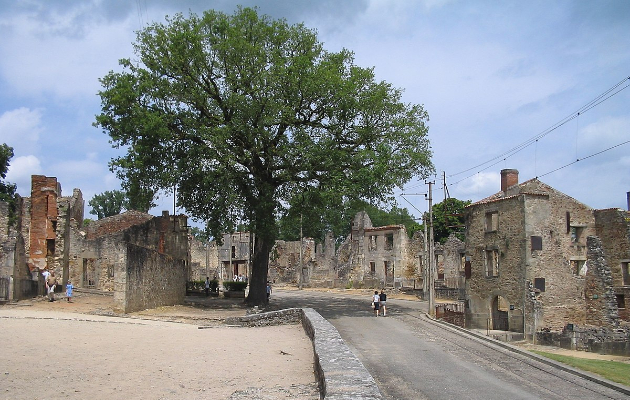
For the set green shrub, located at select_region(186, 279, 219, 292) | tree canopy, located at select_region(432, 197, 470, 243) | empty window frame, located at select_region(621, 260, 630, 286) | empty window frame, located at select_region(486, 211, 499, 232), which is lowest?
green shrub, located at select_region(186, 279, 219, 292)

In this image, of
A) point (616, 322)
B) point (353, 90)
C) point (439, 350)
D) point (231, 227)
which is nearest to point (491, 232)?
point (616, 322)

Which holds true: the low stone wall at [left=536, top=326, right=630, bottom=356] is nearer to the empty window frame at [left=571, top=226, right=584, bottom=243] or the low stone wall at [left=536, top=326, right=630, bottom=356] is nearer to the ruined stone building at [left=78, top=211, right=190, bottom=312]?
the empty window frame at [left=571, top=226, right=584, bottom=243]

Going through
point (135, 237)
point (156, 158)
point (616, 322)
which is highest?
point (156, 158)

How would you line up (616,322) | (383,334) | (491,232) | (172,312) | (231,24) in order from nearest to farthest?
(383,334), (172,312), (231,24), (616,322), (491,232)

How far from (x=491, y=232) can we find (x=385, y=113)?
33.9 feet

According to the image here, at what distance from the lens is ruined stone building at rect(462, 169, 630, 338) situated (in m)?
32.3

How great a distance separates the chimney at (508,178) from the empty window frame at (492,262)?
13.1 ft

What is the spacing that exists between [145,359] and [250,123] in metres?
16.1

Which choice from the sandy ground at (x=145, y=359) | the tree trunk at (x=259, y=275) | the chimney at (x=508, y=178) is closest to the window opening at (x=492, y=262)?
the chimney at (x=508, y=178)

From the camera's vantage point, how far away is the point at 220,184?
27547 mm

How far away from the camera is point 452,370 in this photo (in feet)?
45.6

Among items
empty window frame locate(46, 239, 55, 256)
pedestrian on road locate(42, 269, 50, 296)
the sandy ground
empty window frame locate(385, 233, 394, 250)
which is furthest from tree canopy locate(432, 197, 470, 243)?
the sandy ground

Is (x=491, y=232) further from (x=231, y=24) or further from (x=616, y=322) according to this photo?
(x=231, y=24)

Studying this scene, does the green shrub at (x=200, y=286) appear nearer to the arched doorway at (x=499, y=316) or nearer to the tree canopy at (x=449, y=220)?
the arched doorway at (x=499, y=316)
